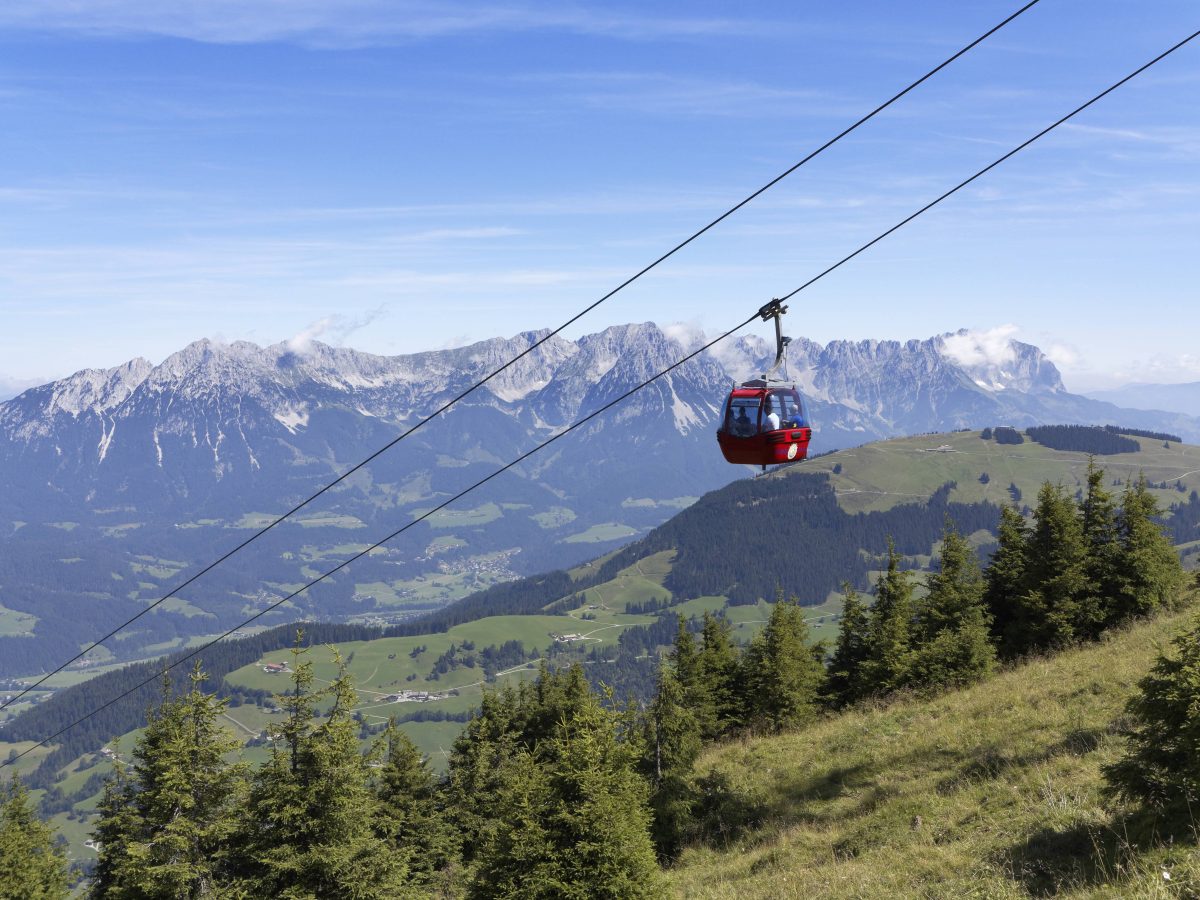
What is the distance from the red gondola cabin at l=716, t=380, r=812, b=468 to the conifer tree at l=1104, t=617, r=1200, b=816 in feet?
36.8

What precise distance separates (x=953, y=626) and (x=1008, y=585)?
5845mm

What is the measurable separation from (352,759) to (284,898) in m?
4.64

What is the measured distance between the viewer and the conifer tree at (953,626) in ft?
121

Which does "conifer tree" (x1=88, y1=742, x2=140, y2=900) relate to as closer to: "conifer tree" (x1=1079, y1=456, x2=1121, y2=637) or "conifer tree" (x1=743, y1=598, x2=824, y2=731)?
"conifer tree" (x1=743, y1=598, x2=824, y2=731)

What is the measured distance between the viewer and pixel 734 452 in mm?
25359

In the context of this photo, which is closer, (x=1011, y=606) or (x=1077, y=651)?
(x=1077, y=651)

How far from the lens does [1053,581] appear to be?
1705 inches

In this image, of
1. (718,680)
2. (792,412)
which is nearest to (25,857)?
(718,680)

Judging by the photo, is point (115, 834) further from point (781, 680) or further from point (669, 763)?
point (781, 680)

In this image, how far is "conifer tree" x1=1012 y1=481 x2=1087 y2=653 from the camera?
141 ft

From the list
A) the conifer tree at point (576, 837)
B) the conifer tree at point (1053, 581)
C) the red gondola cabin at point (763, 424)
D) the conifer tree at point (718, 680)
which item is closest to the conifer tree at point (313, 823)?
the conifer tree at point (576, 837)

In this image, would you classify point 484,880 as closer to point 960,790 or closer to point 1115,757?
point 960,790

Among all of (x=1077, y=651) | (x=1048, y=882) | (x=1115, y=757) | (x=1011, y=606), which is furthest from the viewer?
(x=1011, y=606)

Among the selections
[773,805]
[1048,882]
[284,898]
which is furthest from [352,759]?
[1048,882]
